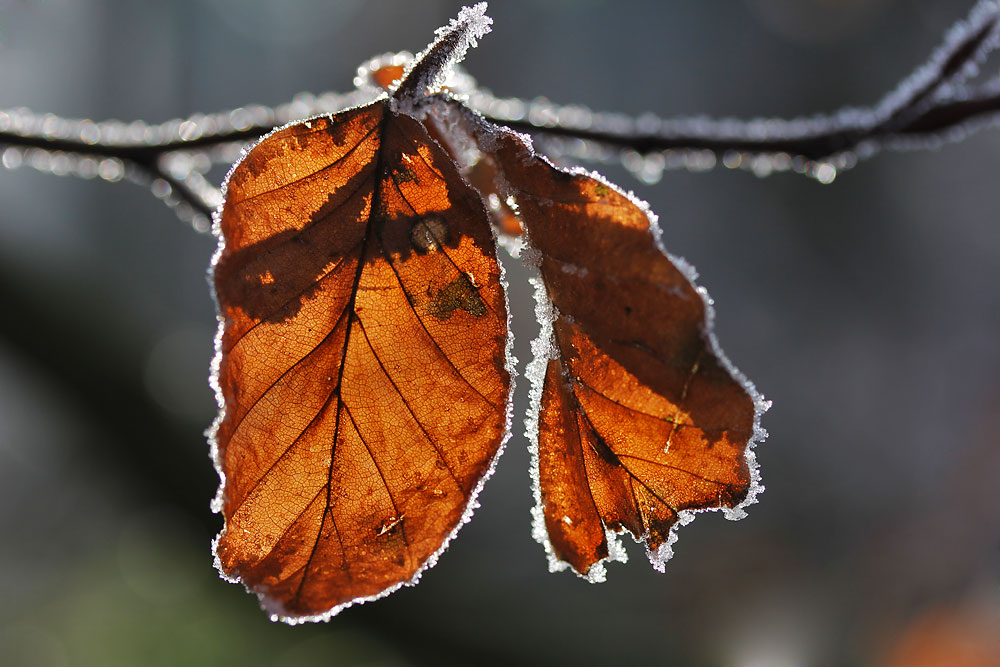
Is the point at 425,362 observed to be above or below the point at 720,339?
below

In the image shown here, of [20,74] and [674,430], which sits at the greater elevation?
[20,74]

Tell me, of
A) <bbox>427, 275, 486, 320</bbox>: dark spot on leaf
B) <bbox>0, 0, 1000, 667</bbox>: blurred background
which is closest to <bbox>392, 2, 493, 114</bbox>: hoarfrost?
<bbox>427, 275, 486, 320</bbox>: dark spot on leaf

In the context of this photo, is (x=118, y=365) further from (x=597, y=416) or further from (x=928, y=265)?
(x=928, y=265)

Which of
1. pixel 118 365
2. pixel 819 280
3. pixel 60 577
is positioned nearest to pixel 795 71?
pixel 819 280

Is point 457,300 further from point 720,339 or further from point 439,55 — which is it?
point 720,339

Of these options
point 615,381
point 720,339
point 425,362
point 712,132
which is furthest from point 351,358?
point 720,339

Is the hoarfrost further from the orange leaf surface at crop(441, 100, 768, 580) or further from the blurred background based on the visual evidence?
the blurred background
